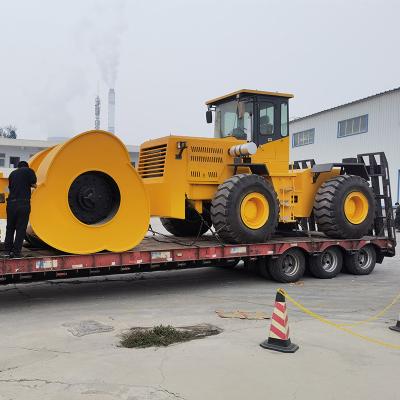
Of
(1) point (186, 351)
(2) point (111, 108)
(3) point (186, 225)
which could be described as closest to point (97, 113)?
(2) point (111, 108)

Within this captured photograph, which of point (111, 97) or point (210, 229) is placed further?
point (111, 97)

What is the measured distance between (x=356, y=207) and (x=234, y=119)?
3.25 m

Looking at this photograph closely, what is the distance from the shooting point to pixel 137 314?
7113 mm

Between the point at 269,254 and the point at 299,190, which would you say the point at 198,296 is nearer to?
the point at 269,254

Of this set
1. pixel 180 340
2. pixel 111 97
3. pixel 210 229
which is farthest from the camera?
pixel 111 97

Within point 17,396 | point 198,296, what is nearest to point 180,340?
point 17,396

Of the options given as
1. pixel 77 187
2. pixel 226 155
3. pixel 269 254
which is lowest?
pixel 269 254

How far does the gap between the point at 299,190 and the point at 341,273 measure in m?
2.07

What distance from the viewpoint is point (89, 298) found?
8.16m

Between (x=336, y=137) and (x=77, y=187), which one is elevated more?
(x=336, y=137)

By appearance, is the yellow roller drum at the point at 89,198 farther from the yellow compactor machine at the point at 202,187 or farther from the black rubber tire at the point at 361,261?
the black rubber tire at the point at 361,261

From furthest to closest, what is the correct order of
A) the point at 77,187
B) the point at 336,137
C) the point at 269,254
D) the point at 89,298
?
the point at 336,137 → the point at 269,254 → the point at 89,298 → the point at 77,187

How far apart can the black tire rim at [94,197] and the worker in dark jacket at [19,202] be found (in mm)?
Answer: 684

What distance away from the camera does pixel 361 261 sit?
36.0ft
